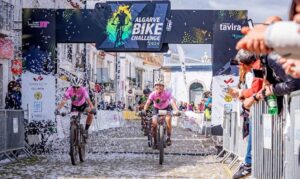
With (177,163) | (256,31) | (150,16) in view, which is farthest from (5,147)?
(256,31)

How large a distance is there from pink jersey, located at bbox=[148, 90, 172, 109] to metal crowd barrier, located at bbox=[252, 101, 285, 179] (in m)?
6.61

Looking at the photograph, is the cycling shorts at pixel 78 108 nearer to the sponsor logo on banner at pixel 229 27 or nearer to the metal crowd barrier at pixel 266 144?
the sponsor logo on banner at pixel 229 27

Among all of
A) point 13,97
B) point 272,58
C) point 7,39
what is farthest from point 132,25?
point 272,58

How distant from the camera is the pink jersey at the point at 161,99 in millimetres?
14203

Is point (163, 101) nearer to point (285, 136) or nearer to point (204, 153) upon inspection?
point (204, 153)

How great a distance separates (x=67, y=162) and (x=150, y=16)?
5.65 metres

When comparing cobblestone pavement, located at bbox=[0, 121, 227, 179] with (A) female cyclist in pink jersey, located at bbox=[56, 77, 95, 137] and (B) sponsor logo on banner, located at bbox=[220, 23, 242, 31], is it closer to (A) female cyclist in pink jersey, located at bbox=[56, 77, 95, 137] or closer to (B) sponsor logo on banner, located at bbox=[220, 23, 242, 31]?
(A) female cyclist in pink jersey, located at bbox=[56, 77, 95, 137]

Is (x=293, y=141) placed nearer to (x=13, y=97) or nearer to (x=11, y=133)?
(x=11, y=133)

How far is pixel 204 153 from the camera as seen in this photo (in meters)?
15.8

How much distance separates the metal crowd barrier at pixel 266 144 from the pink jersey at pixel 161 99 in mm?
6613

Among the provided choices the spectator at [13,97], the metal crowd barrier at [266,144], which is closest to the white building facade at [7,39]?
the spectator at [13,97]

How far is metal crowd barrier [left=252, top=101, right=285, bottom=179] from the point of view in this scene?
616 centimetres

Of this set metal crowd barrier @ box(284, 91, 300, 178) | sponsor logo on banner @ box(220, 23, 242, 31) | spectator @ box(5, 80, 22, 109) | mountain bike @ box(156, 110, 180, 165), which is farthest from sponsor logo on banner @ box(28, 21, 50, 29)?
metal crowd barrier @ box(284, 91, 300, 178)

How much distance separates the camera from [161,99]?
14.4 m
